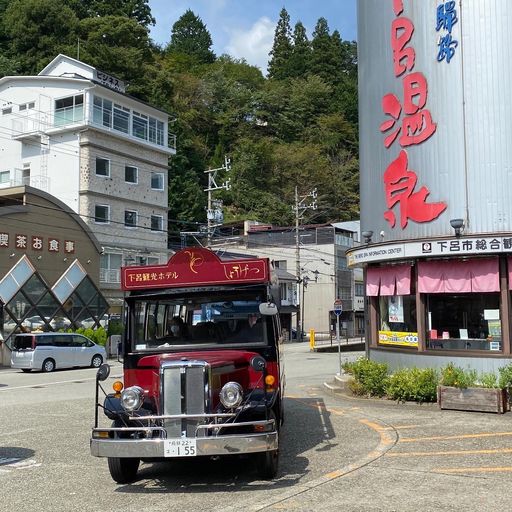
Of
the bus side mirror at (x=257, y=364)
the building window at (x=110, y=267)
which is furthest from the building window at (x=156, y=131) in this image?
the bus side mirror at (x=257, y=364)

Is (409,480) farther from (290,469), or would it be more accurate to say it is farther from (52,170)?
(52,170)

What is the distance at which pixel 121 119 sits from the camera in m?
43.8

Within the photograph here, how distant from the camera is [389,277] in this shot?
1477 cm

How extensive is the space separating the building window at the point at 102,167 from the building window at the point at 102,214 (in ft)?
7.17

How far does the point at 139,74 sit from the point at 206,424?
55233mm

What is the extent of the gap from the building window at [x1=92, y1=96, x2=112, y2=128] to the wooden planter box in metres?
35.0

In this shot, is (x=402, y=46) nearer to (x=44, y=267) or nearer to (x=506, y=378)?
(x=506, y=378)

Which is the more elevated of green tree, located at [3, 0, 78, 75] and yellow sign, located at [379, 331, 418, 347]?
green tree, located at [3, 0, 78, 75]

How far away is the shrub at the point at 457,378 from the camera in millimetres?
12047

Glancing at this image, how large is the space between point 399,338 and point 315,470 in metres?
7.40

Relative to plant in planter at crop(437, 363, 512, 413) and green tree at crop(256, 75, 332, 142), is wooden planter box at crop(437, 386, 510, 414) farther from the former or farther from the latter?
green tree at crop(256, 75, 332, 142)

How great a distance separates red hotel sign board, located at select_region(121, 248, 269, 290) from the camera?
7.89 metres

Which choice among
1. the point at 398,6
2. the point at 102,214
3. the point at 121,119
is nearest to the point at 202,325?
the point at 398,6

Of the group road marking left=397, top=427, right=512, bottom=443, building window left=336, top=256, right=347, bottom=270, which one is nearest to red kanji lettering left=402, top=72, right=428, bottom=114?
road marking left=397, top=427, right=512, bottom=443
